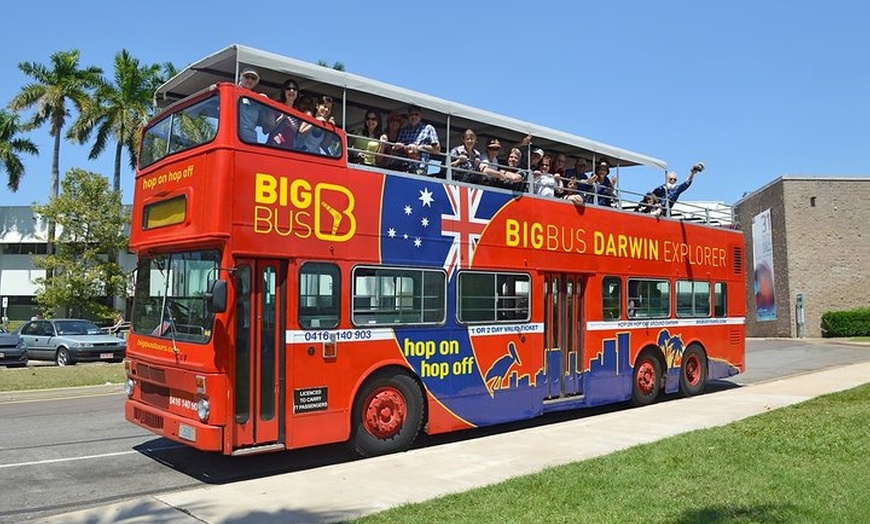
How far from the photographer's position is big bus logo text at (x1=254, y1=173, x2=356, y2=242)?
782 centimetres

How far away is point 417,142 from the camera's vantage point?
9750 millimetres

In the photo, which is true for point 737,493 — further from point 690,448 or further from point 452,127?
point 452,127

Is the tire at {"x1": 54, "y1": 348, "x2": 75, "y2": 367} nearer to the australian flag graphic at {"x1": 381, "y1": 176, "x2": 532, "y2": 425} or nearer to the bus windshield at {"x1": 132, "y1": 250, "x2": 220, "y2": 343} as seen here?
the bus windshield at {"x1": 132, "y1": 250, "x2": 220, "y2": 343}

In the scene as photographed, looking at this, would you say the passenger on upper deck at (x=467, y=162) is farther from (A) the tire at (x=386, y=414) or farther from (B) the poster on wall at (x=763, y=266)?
(B) the poster on wall at (x=763, y=266)

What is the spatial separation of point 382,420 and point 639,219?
6512 millimetres

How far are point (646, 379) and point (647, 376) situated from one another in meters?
0.06

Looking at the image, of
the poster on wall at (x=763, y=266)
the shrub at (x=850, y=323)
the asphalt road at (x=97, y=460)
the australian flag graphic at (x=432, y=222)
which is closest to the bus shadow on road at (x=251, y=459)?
the asphalt road at (x=97, y=460)

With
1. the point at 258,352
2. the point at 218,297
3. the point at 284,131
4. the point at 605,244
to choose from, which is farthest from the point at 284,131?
the point at 605,244

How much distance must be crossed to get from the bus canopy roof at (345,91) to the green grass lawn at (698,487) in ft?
15.4

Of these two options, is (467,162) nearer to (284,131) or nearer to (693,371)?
(284,131)

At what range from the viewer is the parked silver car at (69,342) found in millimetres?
22500

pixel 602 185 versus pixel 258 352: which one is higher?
pixel 602 185

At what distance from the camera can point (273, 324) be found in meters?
7.83

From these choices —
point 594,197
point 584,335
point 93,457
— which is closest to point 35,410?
point 93,457
